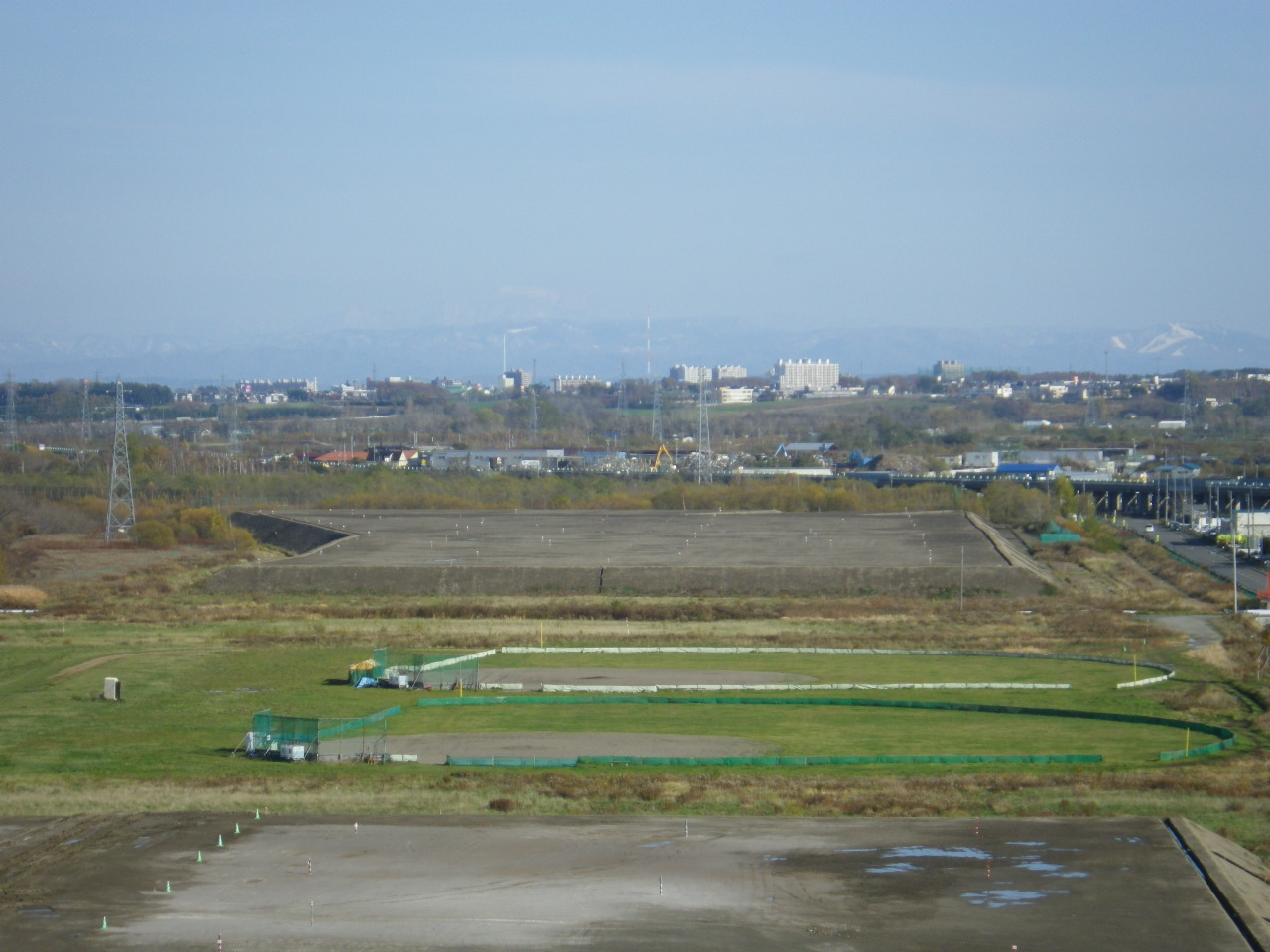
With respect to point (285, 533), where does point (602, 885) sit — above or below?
above

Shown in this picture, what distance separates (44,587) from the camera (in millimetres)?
48906

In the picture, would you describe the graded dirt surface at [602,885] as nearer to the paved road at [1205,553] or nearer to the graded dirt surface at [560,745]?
the graded dirt surface at [560,745]

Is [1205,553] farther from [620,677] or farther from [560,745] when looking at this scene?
[560,745]

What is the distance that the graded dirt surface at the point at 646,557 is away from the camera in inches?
1879

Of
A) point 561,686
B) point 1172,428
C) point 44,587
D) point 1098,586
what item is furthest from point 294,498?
point 1172,428

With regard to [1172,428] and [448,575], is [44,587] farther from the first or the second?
[1172,428]

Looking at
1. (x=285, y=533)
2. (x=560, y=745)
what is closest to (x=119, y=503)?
(x=285, y=533)

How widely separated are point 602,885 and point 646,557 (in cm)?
3695

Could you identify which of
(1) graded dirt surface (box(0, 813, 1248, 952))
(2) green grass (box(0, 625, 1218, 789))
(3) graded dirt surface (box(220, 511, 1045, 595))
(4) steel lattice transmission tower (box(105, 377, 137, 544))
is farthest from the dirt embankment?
(1) graded dirt surface (box(0, 813, 1248, 952))

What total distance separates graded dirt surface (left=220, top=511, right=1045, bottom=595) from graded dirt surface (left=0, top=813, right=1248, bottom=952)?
98.6ft

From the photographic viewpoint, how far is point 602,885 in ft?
49.7

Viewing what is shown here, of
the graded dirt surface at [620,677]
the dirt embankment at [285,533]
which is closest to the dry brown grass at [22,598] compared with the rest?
the dirt embankment at [285,533]

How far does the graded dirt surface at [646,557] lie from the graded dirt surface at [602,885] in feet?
98.6

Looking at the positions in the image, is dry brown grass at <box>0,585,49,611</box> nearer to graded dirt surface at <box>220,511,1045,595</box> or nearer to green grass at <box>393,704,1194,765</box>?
graded dirt surface at <box>220,511,1045,595</box>
